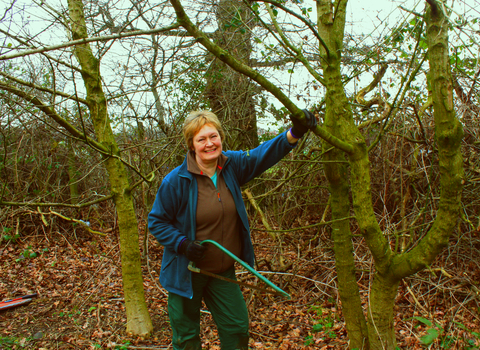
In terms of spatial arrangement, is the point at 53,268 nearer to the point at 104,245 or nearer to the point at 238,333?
the point at 104,245

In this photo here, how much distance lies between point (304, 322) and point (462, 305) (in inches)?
68.1

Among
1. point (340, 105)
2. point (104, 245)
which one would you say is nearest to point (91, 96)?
point (340, 105)

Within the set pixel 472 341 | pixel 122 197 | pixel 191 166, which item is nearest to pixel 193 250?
pixel 191 166

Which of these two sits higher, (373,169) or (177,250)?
(373,169)

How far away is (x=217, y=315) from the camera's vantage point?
2.50 meters

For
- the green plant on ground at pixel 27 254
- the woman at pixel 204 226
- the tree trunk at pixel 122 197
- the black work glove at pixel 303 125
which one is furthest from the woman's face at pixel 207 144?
the green plant on ground at pixel 27 254

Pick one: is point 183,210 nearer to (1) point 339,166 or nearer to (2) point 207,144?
(2) point 207,144

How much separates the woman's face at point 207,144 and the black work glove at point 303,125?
0.55 meters

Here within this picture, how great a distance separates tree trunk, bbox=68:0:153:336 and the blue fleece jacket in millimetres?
1298

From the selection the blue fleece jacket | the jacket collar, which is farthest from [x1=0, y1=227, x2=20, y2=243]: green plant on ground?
the jacket collar

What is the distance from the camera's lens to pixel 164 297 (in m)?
4.80

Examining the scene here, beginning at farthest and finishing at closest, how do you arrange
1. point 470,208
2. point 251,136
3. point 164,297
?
point 251,136
point 164,297
point 470,208

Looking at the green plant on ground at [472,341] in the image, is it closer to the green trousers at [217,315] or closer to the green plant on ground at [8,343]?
the green trousers at [217,315]

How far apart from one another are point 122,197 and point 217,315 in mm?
1743
